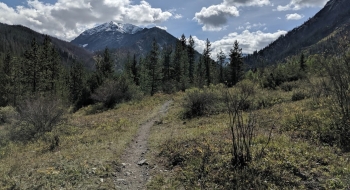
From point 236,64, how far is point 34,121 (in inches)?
1802

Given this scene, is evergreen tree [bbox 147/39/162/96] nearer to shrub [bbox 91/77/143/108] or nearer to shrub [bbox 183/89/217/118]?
shrub [bbox 91/77/143/108]

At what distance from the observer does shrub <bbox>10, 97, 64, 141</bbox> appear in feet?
51.6

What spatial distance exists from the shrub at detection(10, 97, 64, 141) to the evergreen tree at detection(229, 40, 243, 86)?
43.3 metres

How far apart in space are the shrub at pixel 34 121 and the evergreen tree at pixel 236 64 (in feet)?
142

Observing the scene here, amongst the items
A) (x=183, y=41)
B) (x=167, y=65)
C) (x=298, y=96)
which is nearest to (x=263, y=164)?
(x=298, y=96)

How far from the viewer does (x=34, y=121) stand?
16.0 m

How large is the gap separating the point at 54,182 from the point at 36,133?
9.96 m

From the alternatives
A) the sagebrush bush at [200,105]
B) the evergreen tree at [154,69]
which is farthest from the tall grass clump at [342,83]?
the evergreen tree at [154,69]

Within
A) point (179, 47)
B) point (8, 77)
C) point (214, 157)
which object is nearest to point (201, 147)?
point (214, 157)

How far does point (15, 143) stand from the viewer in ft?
48.4

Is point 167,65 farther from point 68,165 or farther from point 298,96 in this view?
point 68,165

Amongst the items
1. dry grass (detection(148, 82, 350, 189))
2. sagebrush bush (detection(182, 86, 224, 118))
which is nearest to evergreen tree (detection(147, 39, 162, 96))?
sagebrush bush (detection(182, 86, 224, 118))

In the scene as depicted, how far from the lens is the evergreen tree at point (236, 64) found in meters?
54.0

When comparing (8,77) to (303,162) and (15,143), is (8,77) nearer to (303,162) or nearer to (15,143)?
(15,143)
